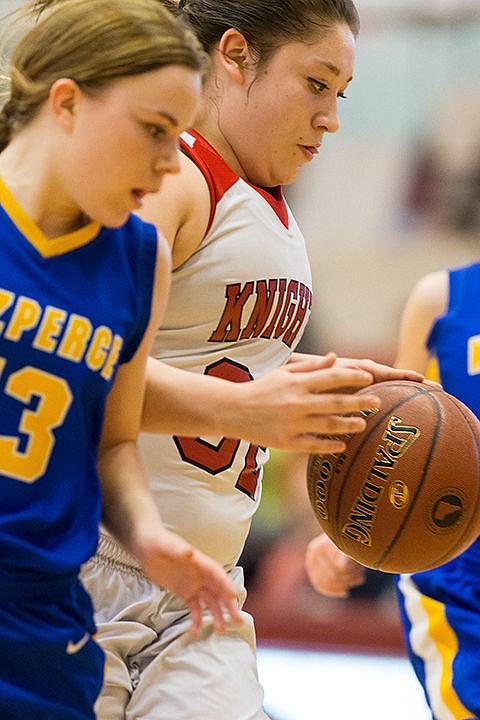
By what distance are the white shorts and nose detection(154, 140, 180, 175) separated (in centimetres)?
105

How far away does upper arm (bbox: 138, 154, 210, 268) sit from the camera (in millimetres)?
2586

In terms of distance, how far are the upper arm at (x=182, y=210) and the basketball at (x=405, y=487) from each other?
1.82ft

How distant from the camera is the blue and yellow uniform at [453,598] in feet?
10.1

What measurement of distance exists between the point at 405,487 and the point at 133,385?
0.76 m

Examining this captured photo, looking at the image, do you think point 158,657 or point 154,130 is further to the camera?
point 158,657

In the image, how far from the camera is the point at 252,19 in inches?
113

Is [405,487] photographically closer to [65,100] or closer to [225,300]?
[225,300]

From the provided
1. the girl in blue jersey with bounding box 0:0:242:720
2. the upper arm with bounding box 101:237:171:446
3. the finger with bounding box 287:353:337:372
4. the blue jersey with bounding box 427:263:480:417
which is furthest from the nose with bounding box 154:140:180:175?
the blue jersey with bounding box 427:263:480:417

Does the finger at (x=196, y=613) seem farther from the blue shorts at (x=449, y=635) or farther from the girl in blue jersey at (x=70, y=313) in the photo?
the blue shorts at (x=449, y=635)

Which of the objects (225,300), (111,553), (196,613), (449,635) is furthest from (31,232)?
(449,635)

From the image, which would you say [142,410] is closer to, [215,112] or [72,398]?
[72,398]

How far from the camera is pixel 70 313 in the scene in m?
1.98

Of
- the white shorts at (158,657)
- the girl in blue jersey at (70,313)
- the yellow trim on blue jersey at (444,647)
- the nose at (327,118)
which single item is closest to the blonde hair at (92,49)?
the girl in blue jersey at (70,313)

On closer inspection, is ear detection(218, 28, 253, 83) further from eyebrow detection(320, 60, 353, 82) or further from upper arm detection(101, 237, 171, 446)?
upper arm detection(101, 237, 171, 446)
